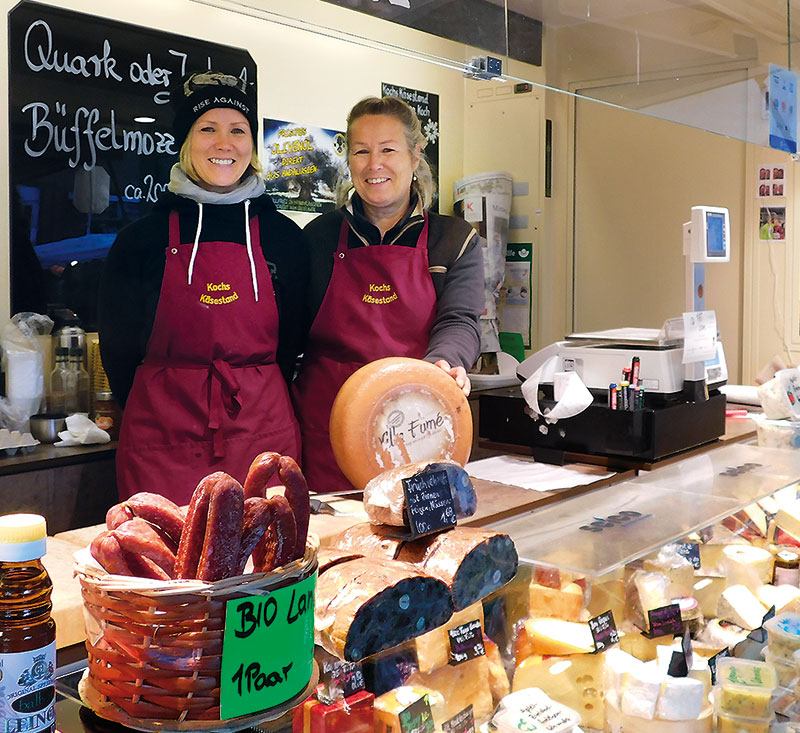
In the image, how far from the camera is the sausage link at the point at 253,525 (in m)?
0.94

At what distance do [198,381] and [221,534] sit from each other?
2.07 m

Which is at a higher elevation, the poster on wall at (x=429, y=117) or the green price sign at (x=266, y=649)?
the poster on wall at (x=429, y=117)

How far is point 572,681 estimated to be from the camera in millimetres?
1559

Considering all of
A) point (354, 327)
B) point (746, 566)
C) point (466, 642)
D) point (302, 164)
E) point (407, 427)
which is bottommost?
point (746, 566)

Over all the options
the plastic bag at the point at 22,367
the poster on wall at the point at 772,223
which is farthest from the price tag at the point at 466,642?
the poster on wall at the point at 772,223

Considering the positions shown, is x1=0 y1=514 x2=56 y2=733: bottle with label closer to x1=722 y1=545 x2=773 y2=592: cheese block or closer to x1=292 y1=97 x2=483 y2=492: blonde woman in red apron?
x1=722 y1=545 x2=773 y2=592: cheese block

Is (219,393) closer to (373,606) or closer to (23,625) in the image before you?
(373,606)

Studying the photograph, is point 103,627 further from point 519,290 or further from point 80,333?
point 519,290

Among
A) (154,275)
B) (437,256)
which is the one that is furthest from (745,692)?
(154,275)

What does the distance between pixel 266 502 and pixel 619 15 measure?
5.96 ft

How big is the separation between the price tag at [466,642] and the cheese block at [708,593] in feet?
2.31

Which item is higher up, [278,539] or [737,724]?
[278,539]

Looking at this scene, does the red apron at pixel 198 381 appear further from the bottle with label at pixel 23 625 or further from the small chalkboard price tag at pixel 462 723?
the bottle with label at pixel 23 625

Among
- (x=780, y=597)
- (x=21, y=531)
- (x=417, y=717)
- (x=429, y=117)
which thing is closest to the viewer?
(x=21, y=531)
